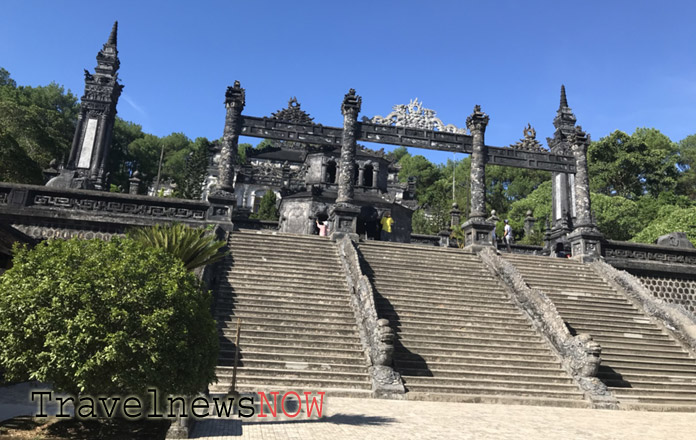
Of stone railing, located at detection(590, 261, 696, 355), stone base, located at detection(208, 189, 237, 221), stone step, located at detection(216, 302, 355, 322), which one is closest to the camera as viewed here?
stone step, located at detection(216, 302, 355, 322)

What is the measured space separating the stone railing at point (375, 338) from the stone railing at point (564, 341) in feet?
13.1

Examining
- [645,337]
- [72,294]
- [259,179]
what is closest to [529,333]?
[645,337]

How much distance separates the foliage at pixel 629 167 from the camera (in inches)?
1545

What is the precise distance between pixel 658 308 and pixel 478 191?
7819 millimetres

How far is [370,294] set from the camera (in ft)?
37.2

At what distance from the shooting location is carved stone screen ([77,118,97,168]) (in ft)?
68.4

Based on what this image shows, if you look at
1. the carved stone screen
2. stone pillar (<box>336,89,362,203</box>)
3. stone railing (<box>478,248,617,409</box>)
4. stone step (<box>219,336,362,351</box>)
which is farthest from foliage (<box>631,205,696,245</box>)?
the carved stone screen

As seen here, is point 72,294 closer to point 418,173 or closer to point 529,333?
point 529,333

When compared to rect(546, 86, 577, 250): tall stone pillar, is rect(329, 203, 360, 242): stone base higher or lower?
lower

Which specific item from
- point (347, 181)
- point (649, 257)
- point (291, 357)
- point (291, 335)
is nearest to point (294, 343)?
point (291, 335)

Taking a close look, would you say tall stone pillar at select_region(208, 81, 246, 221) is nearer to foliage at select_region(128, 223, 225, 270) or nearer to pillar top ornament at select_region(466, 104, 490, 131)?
foliage at select_region(128, 223, 225, 270)

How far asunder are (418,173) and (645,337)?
53.4 meters

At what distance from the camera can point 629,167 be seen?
4012cm

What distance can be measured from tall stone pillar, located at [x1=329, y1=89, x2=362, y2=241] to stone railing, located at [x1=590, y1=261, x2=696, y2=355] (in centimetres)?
880
